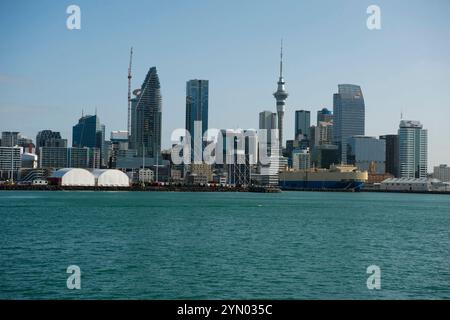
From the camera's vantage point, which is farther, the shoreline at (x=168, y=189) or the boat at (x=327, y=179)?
the boat at (x=327, y=179)

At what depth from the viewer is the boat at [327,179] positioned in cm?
16288

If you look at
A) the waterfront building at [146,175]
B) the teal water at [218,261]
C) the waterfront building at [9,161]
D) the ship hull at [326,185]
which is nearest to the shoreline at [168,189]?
the ship hull at [326,185]

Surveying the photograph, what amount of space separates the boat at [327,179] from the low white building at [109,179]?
55635 mm

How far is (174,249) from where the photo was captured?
2455 centimetres

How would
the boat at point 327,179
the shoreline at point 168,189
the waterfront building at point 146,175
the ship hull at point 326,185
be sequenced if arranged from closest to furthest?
the shoreline at point 168,189
the boat at point 327,179
the ship hull at point 326,185
the waterfront building at point 146,175

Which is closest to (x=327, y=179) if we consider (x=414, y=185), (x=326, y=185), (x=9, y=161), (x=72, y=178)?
(x=326, y=185)

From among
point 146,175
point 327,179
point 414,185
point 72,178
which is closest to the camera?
point 72,178

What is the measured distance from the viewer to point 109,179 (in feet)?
448

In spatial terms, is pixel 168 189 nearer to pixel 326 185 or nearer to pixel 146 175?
pixel 326 185

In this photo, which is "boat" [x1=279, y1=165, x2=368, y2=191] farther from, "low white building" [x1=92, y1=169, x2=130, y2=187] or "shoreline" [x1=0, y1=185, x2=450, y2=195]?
"low white building" [x1=92, y1=169, x2=130, y2=187]

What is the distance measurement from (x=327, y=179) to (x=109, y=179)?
209 ft

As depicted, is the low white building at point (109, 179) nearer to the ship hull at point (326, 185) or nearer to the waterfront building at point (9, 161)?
the waterfront building at point (9, 161)

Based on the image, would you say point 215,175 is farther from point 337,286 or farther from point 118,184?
point 337,286
